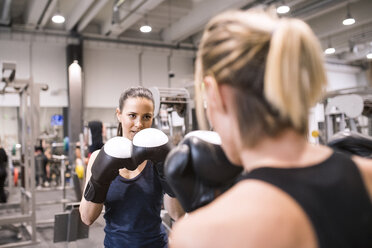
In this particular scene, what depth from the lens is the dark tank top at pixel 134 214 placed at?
146 centimetres

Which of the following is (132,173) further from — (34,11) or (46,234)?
(34,11)

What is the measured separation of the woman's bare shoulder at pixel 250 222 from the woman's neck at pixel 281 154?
54 millimetres

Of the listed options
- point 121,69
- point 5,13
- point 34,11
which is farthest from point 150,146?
point 121,69

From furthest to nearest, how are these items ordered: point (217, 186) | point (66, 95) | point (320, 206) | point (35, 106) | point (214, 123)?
1. point (66, 95)
2. point (35, 106)
3. point (217, 186)
4. point (214, 123)
5. point (320, 206)

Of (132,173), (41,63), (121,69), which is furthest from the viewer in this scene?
(121,69)

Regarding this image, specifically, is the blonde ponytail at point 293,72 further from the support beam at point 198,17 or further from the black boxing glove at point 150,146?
the support beam at point 198,17

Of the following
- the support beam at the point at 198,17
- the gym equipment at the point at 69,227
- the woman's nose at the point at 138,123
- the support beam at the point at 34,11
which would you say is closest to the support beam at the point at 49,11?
the support beam at the point at 34,11

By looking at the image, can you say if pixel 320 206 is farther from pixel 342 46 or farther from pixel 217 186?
pixel 342 46

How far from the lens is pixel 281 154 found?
0.61m

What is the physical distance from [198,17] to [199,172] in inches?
328

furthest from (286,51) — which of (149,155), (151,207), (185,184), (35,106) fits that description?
(35,106)

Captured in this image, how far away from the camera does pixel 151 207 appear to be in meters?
1.53

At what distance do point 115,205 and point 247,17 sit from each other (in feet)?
3.67

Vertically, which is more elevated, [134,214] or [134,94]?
[134,94]
